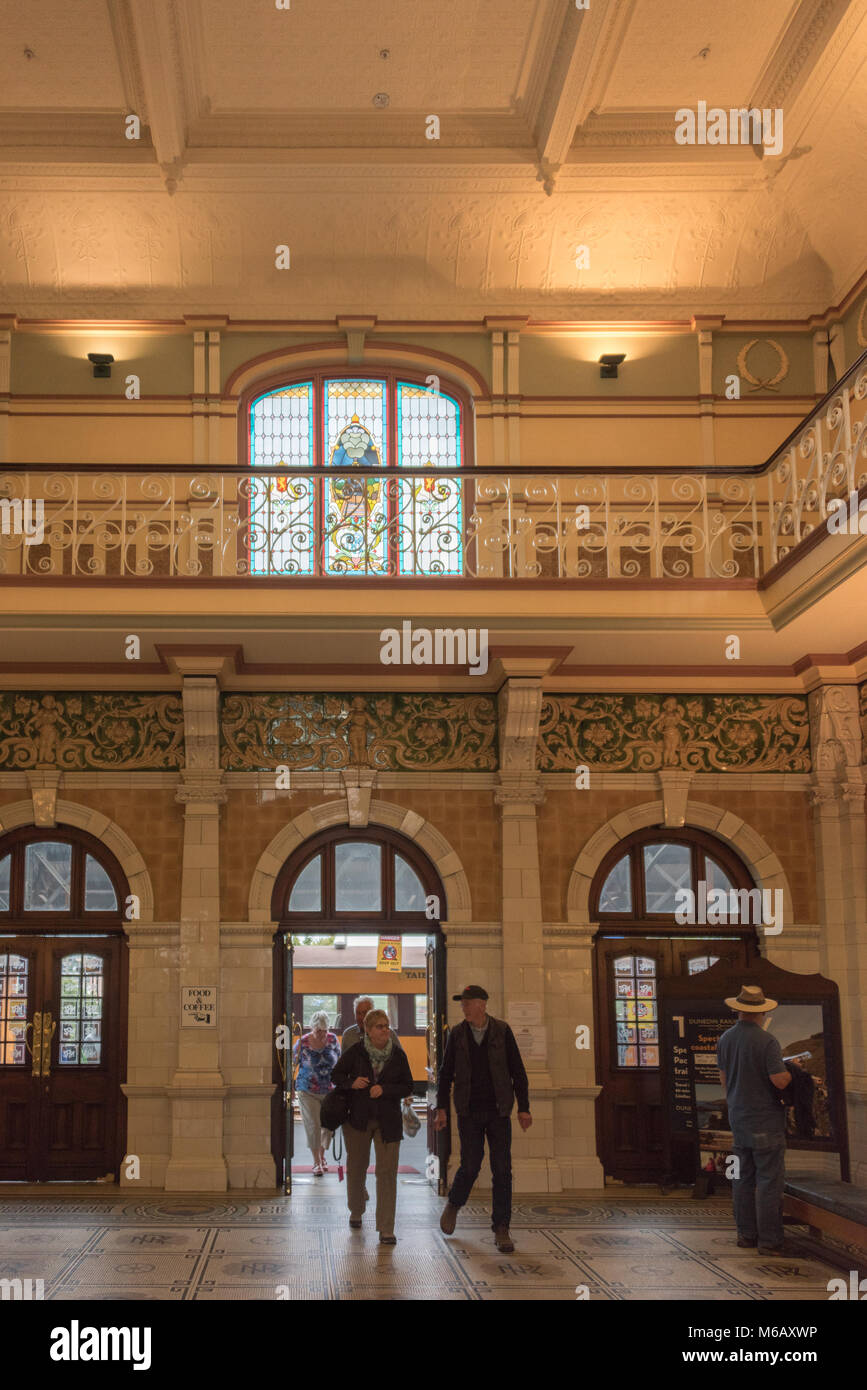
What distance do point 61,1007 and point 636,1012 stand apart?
456 cm

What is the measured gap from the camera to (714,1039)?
941 centimetres

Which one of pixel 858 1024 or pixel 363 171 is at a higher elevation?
pixel 363 171

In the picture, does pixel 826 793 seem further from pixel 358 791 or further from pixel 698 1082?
pixel 358 791

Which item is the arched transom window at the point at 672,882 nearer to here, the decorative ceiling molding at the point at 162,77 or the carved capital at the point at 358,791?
the carved capital at the point at 358,791

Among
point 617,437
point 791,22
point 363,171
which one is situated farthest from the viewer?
point 617,437

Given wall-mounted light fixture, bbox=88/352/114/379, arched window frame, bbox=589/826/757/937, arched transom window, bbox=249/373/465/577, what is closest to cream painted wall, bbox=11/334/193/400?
wall-mounted light fixture, bbox=88/352/114/379

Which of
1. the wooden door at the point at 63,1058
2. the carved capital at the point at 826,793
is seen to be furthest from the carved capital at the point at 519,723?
the wooden door at the point at 63,1058

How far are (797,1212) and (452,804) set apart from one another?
4.06 metres

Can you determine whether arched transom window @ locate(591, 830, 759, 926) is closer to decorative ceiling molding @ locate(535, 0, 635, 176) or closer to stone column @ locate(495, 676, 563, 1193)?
stone column @ locate(495, 676, 563, 1193)

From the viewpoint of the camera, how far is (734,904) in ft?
34.4

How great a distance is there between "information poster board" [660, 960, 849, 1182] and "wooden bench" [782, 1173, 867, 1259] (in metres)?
0.96

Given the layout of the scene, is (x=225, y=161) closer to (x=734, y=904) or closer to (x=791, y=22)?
(x=791, y=22)

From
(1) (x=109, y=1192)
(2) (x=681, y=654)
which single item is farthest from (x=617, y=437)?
(1) (x=109, y=1192)

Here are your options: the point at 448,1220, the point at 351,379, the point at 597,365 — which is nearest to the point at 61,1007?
the point at 448,1220
